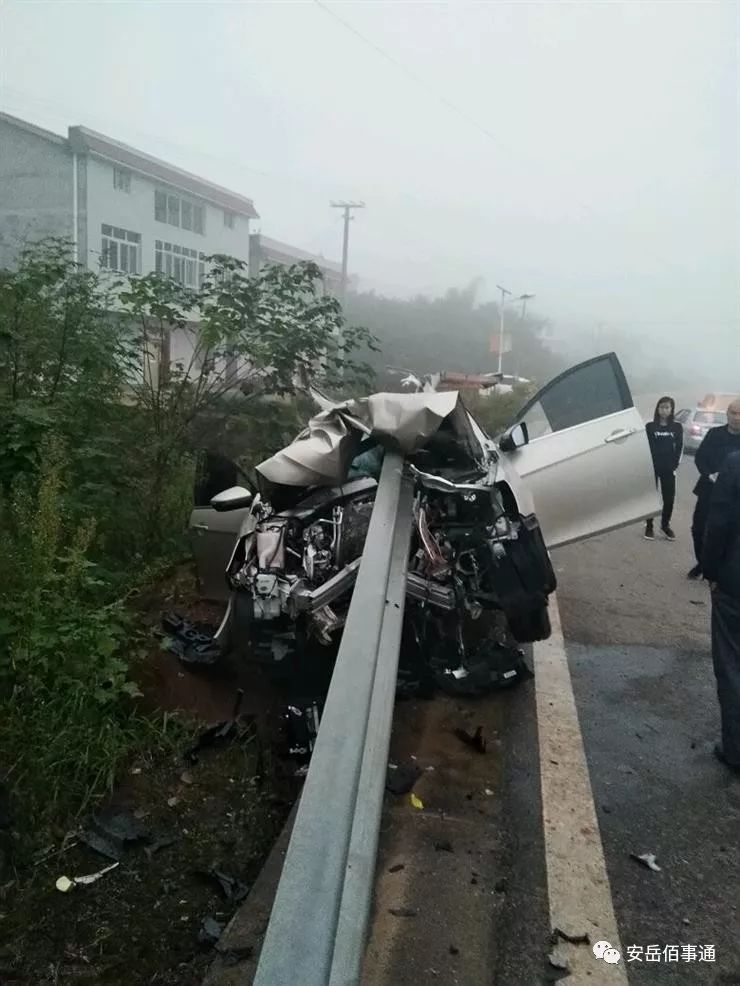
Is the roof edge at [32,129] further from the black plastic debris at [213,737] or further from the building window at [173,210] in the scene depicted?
the black plastic debris at [213,737]

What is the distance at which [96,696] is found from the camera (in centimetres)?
347

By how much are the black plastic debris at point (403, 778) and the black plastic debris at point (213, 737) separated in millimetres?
829

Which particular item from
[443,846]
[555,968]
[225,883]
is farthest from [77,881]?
[555,968]

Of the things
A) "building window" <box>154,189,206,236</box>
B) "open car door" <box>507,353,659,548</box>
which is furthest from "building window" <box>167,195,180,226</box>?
"open car door" <box>507,353,659,548</box>

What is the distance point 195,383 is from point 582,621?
11.3 ft

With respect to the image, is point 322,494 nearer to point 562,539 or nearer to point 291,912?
point 562,539

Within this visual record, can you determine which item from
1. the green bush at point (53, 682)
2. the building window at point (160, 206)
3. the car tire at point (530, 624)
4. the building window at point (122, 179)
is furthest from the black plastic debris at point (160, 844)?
the building window at point (160, 206)

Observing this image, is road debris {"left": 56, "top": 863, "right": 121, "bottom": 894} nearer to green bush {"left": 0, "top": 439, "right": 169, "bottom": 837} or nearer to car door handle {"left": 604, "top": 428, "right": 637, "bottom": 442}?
green bush {"left": 0, "top": 439, "right": 169, "bottom": 837}

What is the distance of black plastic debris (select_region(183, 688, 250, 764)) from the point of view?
3696mm

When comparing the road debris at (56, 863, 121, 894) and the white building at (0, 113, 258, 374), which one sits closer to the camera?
A: the road debris at (56, 863, 121, 894)

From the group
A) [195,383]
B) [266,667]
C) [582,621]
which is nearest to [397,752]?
[266,667]

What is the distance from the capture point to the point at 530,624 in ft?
13.7

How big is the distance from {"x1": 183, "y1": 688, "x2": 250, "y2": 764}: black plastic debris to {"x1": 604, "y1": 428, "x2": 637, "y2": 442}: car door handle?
293 cm

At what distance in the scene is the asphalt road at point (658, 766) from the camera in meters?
2.63
